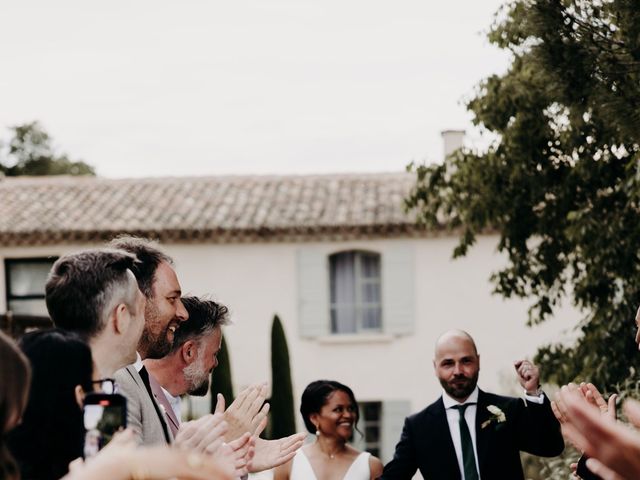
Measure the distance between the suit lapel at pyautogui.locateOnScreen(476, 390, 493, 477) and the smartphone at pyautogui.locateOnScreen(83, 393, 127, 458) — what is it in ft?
10.7

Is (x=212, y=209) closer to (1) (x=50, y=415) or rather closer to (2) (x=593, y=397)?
(2) (x=593, y=397)

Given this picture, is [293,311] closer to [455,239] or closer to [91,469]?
[455,239]

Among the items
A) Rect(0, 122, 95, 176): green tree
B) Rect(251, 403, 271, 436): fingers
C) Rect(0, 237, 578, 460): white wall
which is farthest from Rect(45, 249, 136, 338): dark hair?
Rect(0, 122, 95, 176): green tree

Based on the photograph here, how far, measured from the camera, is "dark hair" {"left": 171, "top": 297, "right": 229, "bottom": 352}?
4.80 meters

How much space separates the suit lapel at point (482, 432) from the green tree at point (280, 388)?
1258cm

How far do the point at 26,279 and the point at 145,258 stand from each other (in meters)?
17.0

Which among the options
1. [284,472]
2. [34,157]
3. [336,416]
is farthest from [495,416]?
[34,157]

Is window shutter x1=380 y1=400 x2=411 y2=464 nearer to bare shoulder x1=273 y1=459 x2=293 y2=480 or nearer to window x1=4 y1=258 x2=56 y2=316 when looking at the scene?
window x1=4 y1=258 x2=56 y2=316

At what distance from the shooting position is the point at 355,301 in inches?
800

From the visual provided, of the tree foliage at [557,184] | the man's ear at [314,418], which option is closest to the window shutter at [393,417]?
the tree foliage at [557,184]

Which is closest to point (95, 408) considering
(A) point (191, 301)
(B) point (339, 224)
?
(A) point (191, 301)

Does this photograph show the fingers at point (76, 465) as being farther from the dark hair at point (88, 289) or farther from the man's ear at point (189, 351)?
the man's ear at point (189, 351)

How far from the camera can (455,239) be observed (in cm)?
1973

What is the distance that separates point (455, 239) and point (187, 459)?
696 inches
